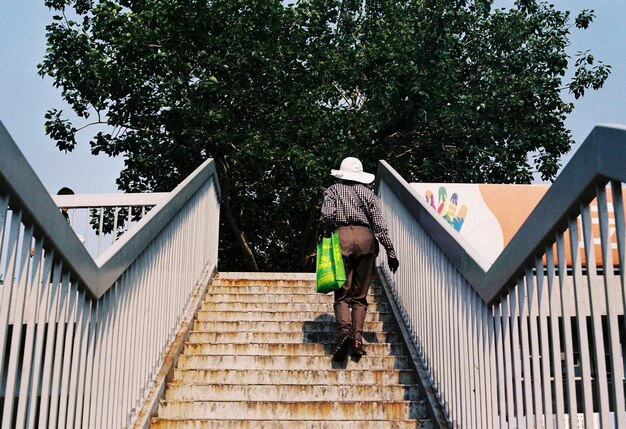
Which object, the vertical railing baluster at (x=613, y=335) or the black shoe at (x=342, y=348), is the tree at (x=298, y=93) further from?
the vertical railing baluster at (x=613, y=335)

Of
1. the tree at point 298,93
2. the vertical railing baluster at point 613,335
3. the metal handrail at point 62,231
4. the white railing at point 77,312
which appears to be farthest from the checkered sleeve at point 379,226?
the tree at point 298,93

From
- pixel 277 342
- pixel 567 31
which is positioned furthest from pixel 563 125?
pixel 277 342

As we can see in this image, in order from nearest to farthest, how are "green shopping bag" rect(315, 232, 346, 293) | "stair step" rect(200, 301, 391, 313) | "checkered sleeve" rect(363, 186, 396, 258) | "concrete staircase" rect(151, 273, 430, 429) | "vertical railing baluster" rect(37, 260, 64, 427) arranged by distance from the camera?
"vertical railing baluster" rect(37, 260, 64, 427), "concrete staircase" rect(151, 273, 430, 429), "green shopping bag" rect(315, 232, 346, 293), "checkered sleeve" rect(363, 186, 396, 258), "stair step" rect(200, 301, 391, 313)

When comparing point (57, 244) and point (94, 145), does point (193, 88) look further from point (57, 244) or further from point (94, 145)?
point (57, 244)

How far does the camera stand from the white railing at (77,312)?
7.16 feet

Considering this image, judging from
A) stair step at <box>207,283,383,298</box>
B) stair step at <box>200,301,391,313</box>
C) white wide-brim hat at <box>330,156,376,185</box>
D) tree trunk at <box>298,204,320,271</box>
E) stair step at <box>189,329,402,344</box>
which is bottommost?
stair step at <box>189,329,402,344</box>

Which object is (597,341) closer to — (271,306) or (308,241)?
(271,306)

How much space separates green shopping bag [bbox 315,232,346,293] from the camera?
16.2ft

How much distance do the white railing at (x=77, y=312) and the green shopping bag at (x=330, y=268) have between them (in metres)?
1.08

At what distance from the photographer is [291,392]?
14.3 ft

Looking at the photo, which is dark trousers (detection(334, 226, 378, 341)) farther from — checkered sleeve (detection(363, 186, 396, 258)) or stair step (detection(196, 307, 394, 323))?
stair step (detection(196, 307, 394, 323))

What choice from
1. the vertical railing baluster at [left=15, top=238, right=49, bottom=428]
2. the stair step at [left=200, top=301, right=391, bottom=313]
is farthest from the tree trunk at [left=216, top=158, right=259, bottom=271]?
the vertical railing baluster at [left=15, top=238, right=49, bottom=428]

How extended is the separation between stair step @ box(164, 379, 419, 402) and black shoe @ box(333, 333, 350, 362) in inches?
14.1

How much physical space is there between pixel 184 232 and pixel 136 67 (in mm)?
7619
